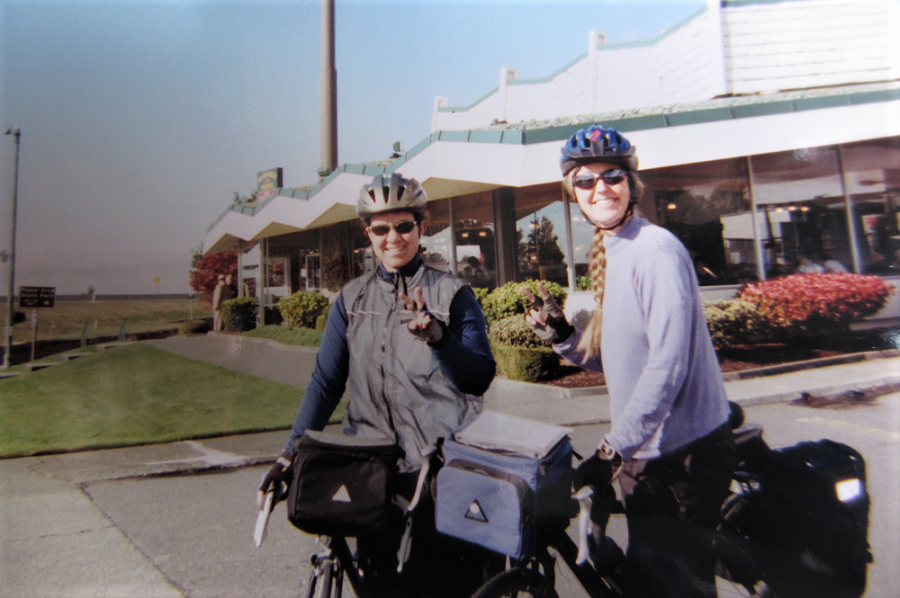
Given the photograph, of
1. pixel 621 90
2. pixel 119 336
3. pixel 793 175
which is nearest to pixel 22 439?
pixel 119 336

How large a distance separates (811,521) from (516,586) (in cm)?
111

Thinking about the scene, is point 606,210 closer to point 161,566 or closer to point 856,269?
point 856,269

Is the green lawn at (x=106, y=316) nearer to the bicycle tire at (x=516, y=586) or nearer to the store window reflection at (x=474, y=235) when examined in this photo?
the store window reflection at (x=474, y=235)

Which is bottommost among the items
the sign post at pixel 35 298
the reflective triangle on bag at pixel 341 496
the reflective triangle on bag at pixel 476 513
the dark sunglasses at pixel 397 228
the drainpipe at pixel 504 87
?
the reflective triangle on bag at pixel 476 513

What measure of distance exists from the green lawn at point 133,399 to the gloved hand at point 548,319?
2485mm

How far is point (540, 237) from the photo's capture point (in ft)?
12.4

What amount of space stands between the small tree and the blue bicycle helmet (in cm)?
246

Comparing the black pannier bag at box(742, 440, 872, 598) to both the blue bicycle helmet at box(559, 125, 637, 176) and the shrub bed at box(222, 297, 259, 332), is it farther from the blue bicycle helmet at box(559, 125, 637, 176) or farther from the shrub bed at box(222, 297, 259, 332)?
the shrub bed at box(222, 297, 259, 332)

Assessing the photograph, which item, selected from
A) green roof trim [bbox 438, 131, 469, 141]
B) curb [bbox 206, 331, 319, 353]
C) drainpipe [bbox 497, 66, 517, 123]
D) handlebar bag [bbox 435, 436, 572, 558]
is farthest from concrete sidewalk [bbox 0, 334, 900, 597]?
drainpipe [bbox 497, 66, 517, 123]

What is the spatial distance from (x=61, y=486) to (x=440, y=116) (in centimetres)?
389

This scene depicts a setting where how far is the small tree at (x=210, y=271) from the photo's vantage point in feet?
10.7

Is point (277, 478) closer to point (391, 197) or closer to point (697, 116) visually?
point (391, 197)

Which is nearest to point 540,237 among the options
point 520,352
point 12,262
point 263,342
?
point 520,352

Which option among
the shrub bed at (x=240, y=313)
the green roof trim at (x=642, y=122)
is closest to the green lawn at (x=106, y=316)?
the shrub bed at (x=240, y=313)
